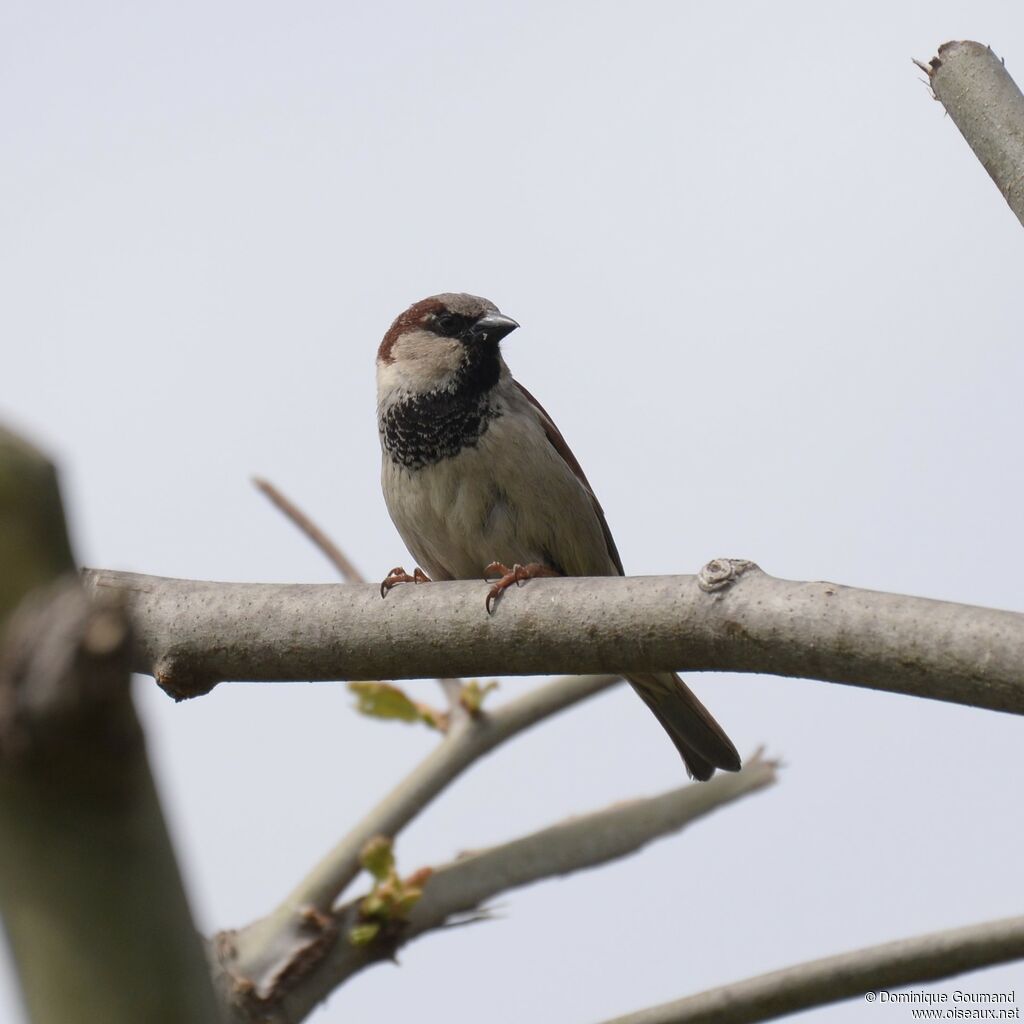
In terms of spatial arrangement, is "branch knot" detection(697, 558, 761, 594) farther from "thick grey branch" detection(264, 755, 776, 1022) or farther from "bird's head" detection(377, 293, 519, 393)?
"bird's head" detection(377, 293, 519, 393)

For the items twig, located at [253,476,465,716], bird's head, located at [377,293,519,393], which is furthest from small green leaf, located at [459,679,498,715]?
bird's head, located at [377,293,519,393]

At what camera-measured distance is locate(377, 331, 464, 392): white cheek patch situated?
4207 mm

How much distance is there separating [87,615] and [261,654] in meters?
1.55

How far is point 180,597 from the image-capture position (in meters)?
2.29

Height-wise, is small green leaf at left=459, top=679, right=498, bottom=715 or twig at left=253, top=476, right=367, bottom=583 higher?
twig at left=253, top=476, right=367, bottom=583

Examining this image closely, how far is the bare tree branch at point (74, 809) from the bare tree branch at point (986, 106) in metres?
2.19

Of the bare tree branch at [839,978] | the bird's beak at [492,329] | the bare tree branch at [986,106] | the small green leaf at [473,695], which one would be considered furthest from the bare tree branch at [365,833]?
the bare tree branch at [986,106]

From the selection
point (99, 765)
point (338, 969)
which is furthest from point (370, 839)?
point (99, 765)

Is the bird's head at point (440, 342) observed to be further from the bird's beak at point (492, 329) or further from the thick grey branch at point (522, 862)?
the thick grey branch at point (522, 862)

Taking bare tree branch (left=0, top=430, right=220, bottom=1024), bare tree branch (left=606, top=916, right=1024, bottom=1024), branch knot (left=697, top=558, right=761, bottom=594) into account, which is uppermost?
branch knot (left=697, top=558, right=761, bottom=594)

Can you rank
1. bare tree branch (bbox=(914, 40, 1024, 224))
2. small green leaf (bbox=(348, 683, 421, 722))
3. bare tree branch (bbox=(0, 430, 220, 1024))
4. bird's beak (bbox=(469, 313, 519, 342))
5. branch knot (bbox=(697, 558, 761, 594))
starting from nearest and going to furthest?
1. bare tree branch (bbox=(0, 430, 220, 1024))
2. branch knot (bbox=(697, 558, 761, 594))
3. bare tree branch (bbox=(914, 40, 1024, 224))
4. small green leaf (bbox=(348, 683, 421, 722))
5. bird's beak (bbox=(469, 313, 519, 342))

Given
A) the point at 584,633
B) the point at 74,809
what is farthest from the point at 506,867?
the point at 74,809

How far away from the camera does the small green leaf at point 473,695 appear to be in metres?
3.52

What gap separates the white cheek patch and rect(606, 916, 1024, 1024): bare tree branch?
2.23m
